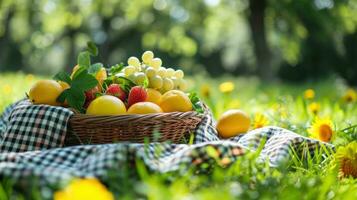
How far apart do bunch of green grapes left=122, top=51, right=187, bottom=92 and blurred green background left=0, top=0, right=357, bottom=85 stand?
3782mm

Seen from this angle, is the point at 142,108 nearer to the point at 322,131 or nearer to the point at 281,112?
the point at 322,131

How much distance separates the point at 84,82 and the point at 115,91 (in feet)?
0.52

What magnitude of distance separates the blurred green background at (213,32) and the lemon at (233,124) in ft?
12.7

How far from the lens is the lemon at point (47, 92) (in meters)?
2.33

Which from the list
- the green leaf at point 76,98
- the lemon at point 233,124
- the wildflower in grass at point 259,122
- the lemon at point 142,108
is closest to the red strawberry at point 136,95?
the lemon at point 142,108

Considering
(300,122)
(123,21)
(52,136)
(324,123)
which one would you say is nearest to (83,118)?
(52,136)

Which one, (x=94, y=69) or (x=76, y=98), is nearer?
(x=76, y=98)

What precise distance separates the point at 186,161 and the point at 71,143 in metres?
0.77

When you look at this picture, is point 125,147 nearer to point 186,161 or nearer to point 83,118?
point 186,161

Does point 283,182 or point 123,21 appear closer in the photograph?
point 283,182

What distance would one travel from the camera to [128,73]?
258 centimetres

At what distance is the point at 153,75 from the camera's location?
255cm

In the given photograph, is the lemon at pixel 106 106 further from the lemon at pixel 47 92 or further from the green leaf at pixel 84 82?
the lemon at pixel 47 92

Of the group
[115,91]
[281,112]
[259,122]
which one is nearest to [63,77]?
[115,91]
